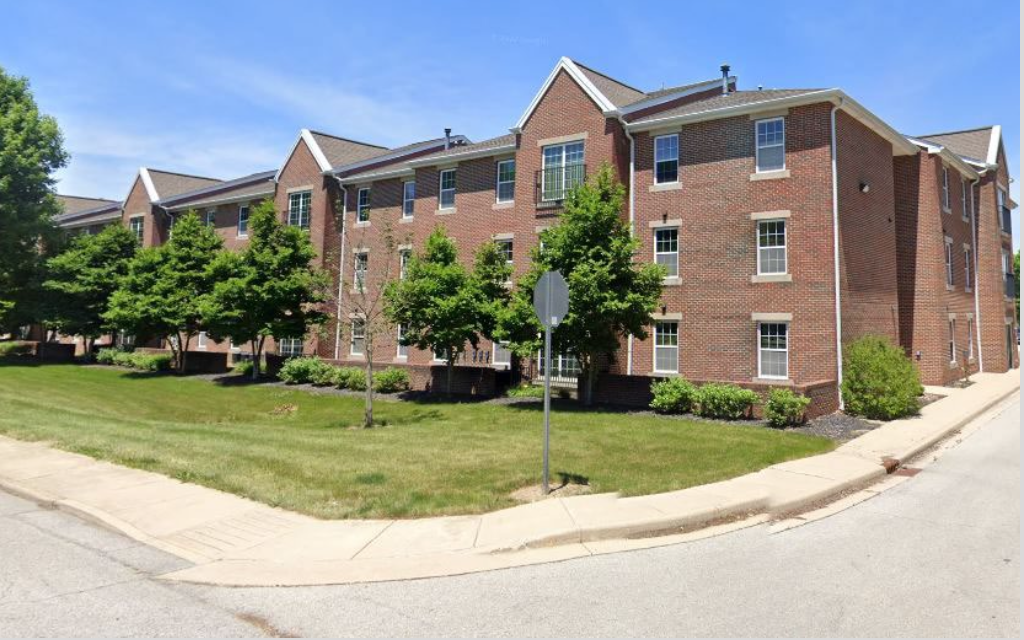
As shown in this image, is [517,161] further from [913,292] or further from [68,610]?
[68,610]

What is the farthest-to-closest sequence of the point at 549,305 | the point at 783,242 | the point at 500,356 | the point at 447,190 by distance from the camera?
the point at 447,190, the point at 500,356, the point at 783,242, the point at 549,305

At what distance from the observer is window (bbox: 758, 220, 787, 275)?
67.9 ft

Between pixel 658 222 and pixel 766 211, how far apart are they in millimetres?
3644

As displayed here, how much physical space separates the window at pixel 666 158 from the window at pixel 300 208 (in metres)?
19.2

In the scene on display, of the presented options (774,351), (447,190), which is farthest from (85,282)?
(774,351)

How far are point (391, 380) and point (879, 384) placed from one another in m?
16.2

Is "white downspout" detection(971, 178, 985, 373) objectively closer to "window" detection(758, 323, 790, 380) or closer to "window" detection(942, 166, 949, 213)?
"window" detection(942, 166, 949, 213)

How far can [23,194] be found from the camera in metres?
37.4

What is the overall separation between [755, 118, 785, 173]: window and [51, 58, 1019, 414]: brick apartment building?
0.04 m

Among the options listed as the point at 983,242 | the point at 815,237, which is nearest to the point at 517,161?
the point at 815,237

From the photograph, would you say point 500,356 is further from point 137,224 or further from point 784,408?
point 137,224

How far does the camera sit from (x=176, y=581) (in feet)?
20.3

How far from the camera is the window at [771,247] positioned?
20.7 metres

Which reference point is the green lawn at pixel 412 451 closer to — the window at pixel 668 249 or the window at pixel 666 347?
the window at pixel 666 347
